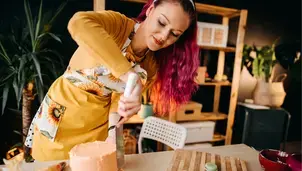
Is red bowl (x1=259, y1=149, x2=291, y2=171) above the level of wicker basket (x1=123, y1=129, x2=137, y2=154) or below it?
above

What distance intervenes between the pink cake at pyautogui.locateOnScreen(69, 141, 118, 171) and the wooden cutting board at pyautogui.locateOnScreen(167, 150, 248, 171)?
0.28 m

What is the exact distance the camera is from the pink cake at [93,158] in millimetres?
771

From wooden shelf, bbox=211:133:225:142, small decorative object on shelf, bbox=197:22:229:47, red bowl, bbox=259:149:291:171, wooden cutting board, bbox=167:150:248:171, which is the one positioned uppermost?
small decorative object on shelf, bbox=197:22:229:47

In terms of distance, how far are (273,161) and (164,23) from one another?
2.36ft

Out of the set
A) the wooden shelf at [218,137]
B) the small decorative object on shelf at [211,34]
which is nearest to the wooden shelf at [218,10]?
the small decorative object on shelf at [211,34]

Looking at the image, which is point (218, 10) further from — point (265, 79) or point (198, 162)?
point (198, 162)

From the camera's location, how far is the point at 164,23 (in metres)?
0.95

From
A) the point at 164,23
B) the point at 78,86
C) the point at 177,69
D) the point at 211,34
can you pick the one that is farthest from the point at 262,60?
the point at 78,86

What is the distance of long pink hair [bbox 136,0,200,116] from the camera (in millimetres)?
1185

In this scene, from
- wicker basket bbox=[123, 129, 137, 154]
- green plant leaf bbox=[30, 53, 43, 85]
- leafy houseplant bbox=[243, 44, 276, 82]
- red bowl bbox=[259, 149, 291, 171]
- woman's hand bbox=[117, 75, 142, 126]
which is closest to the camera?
woman's hand bbox=[117, 75, 142, 126]

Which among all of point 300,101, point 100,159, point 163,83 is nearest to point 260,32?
point 300,101

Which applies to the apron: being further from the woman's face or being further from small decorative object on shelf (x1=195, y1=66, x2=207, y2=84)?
small decorative object on shelf (x1=195, y1=66, x2=207, y2=84)

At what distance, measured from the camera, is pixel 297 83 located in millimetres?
3469

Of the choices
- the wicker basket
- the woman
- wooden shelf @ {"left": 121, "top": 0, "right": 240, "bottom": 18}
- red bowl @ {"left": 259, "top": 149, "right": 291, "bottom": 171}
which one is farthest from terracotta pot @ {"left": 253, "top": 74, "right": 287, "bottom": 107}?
red bowl @ {"left": 259, "top": 149, "right": 291, "bottom": 171}
